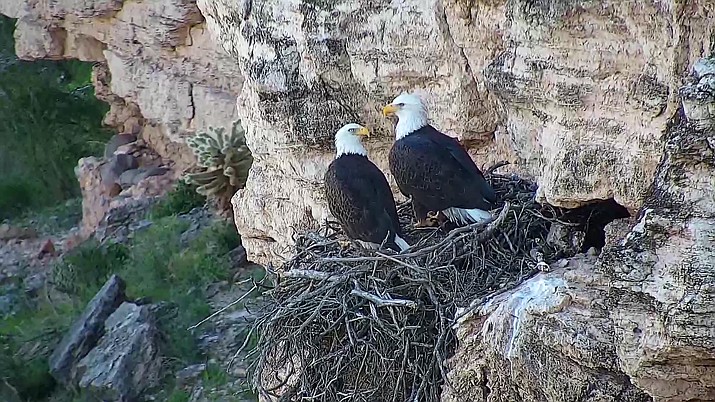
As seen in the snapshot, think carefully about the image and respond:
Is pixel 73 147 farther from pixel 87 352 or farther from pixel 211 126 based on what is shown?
pixel 87 352

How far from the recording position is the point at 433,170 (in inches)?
141

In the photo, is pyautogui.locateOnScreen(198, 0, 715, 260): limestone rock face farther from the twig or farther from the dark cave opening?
the twig

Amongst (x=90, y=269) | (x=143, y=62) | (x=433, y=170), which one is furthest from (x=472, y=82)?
(x=90, y=269)

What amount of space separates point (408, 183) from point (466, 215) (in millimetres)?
252

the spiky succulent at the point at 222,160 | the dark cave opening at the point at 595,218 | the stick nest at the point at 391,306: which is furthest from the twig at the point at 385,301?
the spiky succulent at the point at 222,160

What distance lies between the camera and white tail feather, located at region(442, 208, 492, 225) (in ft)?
11.6

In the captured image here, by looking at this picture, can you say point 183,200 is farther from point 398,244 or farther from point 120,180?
point 398,244

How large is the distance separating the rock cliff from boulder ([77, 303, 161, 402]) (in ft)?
6.21

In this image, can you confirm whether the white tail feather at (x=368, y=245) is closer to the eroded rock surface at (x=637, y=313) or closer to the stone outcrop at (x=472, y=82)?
the stone outcrop at (x=472, y=82)

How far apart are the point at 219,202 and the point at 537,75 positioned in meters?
5.31

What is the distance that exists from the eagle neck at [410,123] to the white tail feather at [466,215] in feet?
1.09

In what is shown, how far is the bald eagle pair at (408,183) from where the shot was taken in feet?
11.7

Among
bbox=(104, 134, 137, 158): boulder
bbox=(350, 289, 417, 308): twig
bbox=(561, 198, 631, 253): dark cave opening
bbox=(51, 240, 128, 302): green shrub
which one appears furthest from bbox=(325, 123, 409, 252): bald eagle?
bbox=(104, 134, 137, 158): boulder

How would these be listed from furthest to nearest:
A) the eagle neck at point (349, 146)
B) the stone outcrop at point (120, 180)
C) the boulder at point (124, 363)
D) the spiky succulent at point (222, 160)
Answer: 1. the stone outcrop at point (120, 180)
2. the spiky succulent at point (222, 160)
3. the boulder at point (124, 363)
4. the eagle neck at point (349, 146)
